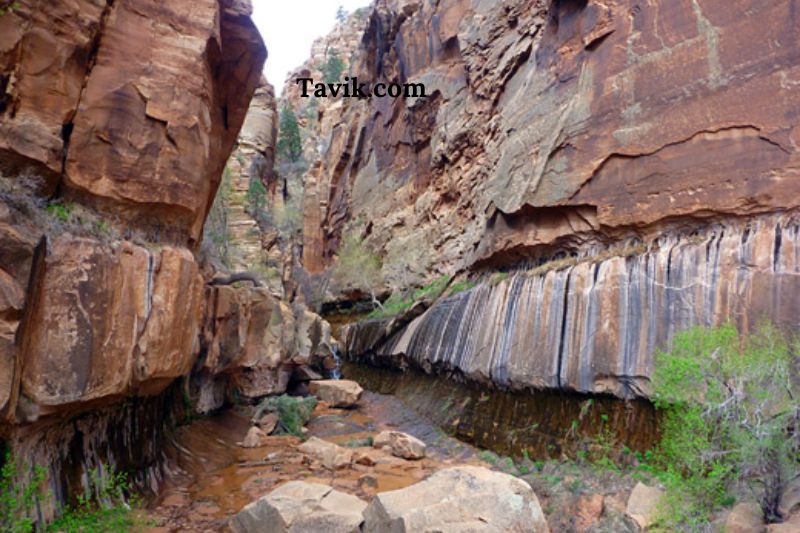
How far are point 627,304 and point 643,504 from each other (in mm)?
4267

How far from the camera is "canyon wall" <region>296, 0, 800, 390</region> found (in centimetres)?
952

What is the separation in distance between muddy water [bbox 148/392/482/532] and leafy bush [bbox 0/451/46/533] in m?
2.66

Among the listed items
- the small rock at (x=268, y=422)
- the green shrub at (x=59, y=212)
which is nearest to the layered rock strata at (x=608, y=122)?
the small rock at (x=268, y=422)

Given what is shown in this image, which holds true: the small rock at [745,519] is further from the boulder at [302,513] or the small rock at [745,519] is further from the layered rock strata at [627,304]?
the boulder at [302,513]

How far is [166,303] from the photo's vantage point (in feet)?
28.6

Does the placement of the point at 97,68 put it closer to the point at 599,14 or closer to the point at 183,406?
the point at 183,406

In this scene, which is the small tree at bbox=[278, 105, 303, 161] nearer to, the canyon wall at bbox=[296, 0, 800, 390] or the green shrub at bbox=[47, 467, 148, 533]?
the canyon wall at bbox=[296, 0, 800, 390]

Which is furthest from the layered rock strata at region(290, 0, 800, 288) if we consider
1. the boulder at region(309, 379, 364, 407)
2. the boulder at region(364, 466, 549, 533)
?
the boulder at region(309, 379, 364, 407)

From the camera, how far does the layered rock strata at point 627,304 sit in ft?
29.2

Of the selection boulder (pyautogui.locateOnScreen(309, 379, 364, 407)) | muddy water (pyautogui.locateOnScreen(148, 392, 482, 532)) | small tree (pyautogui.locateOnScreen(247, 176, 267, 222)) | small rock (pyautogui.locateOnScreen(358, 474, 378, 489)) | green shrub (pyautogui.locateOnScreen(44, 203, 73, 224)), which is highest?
small tree (pyautogui.locateOnScreen(247, 176, 267, 222))

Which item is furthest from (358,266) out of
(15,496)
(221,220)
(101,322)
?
(15,496)

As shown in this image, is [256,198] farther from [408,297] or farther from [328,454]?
[328,454]

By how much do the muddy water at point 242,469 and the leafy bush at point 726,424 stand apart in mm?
6349

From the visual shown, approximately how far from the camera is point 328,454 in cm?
1310
